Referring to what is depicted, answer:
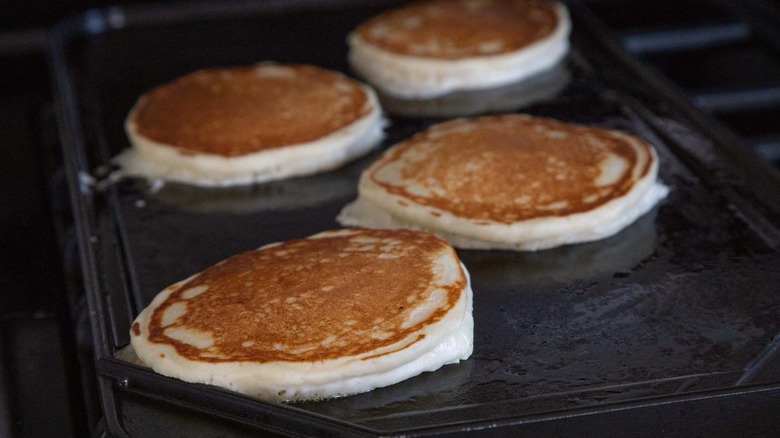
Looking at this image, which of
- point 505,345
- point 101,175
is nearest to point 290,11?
point 101,175

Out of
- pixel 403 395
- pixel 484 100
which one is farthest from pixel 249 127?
pixel 403 395

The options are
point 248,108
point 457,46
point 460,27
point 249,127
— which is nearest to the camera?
point 249,127

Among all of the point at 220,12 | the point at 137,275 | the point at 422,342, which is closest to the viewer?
the point at 422,342

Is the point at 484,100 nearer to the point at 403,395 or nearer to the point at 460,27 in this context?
the point at 460,27

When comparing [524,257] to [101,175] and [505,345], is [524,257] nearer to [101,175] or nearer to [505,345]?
[505,345]

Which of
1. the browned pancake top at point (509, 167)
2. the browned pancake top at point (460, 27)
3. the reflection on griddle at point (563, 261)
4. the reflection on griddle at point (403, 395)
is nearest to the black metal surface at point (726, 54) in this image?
the browned pancake top at point (460, 27)

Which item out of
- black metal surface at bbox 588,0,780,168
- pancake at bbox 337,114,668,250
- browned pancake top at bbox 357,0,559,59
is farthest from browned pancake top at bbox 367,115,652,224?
black metal surface at bbox 588,0,780,168

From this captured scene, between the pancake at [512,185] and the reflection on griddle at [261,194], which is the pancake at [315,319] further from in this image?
the reflection on griddle at [261,194]
